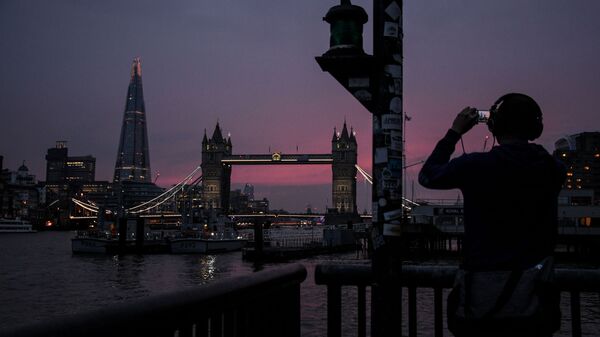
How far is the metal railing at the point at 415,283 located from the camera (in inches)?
164

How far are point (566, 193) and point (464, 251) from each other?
259 feet

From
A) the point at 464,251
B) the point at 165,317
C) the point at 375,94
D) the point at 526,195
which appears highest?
the point at 375,94

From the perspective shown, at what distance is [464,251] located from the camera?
124 inches

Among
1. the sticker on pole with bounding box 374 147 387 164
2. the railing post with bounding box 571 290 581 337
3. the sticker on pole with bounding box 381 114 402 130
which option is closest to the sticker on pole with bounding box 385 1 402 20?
the sticker on pole with bounding box 381 114 402 130

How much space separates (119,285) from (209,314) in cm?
4064

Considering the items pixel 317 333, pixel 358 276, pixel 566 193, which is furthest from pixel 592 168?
pixel 358 276

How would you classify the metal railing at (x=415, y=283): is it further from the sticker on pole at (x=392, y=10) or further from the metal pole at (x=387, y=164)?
the sticker on pole at (x=392, y=10)

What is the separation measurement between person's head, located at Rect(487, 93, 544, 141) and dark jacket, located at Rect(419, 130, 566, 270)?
0.09 metres

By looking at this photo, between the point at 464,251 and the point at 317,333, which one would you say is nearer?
the point at 464,251

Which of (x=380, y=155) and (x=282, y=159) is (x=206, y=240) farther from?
(x=282, y=159)

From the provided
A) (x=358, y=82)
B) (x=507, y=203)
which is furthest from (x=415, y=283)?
(x=507, y=203)

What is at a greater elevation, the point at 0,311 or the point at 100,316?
the point at 100,316

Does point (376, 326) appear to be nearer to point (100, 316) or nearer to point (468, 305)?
point (468, 305)

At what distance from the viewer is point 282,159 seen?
7101 inches
